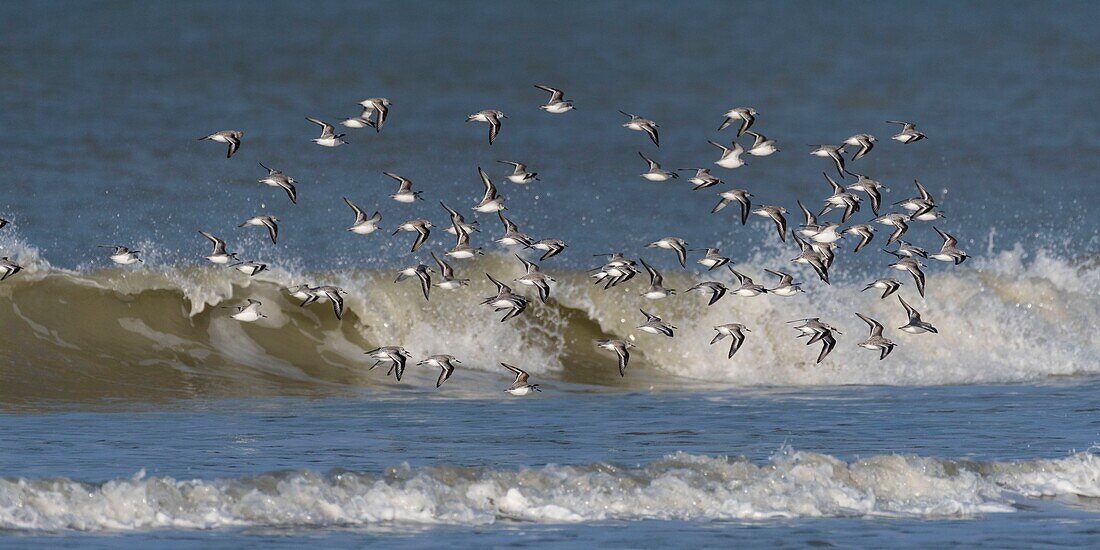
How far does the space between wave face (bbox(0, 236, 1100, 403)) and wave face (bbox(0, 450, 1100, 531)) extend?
8.29 meters

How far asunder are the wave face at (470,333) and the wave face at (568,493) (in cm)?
829

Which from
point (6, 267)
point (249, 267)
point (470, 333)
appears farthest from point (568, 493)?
point (470, 333)

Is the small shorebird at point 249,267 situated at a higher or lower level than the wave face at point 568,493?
lower

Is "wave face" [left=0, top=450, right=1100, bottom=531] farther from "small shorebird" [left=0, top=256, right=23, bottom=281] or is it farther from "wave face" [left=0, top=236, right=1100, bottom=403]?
"wave face" [left=0, top=236, right=1100, bottom=403]

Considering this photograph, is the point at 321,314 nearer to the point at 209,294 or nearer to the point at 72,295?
the point at 209,294

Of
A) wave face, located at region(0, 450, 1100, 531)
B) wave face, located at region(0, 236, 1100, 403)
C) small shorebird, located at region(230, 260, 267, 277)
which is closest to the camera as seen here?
wave face, located at region(0, 450, 1100, 531)

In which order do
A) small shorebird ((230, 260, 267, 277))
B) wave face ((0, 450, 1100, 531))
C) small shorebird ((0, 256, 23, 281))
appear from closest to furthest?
wave face ((0, 450, 1100, 531)) → small shorebird ((0, 256, 23, 281)) → small shorebird ((230, 260, 267, 277))

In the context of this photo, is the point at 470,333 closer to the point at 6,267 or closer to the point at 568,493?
the point at 6,267

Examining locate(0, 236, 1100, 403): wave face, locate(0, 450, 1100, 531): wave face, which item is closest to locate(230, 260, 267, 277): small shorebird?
locate(0, 236, 1100, 403): wave face

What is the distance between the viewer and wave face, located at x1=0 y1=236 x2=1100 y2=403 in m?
25.5

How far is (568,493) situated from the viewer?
15703mm

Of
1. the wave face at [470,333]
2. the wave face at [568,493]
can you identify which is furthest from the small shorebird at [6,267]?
the wave face at [568,493]

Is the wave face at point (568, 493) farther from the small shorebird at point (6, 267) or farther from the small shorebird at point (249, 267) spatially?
the small shorebird at point (249, 267)

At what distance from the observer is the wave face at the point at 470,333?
2548 cm
